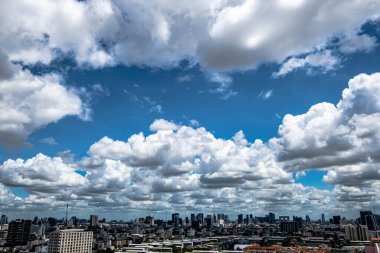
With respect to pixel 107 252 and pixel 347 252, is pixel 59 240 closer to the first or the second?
pixel 107 252

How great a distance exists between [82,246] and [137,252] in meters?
27.9

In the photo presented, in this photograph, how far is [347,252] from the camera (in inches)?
6919

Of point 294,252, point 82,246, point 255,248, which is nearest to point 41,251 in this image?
point 82,246

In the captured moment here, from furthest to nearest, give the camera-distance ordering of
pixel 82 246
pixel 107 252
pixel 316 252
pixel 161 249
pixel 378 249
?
pixel 161 249 → pixel 107 252 → pixel 82 246 → pixel 316 252 → pixel 378 249

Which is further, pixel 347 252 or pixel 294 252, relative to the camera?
pixel 347 252

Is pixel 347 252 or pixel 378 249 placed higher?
pixel 378 249

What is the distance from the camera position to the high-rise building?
159375 millimetres

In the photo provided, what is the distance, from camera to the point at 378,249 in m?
43.5

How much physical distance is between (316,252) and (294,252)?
10082mm

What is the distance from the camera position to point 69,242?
163 m

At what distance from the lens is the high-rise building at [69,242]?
523ft


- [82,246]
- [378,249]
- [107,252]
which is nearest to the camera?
[378,249]

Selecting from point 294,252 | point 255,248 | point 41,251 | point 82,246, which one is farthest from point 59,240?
point 294,252

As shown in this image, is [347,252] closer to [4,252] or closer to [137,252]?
[137,252]
